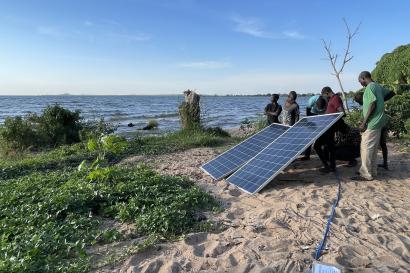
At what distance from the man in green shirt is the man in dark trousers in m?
0.63

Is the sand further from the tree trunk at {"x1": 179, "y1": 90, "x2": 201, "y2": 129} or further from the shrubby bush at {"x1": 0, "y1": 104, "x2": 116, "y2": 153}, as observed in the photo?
the shrubby bush at {"x1": 0, "y1": 104, "x2": 116, "y2": 153}

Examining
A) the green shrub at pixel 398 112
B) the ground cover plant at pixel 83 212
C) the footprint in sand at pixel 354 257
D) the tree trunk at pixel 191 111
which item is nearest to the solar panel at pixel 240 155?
the ground cover plant at pixel 83 212

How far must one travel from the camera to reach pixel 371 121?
23.4 ft

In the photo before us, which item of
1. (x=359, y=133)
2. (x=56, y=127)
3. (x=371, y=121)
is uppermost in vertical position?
(x=371, y=121)

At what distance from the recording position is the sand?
14.0 feet

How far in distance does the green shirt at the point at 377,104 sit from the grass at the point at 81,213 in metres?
3.31

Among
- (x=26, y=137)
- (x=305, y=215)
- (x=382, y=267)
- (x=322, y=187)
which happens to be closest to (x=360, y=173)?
(x=322, y=187)

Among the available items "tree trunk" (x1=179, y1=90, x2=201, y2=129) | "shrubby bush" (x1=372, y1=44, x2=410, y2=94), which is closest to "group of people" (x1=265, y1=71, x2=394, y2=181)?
"tree trunk" (x1=179, y1=90, x2=201, y2=129)

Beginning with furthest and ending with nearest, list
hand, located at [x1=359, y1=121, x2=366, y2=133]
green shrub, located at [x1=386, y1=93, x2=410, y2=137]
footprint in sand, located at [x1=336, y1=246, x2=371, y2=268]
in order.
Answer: green shrub, located at [x1=386, y1=93, x2=410, y2=137] < hand, located at [x1=359, y1=121, x2=366, y2=133] < footprint in sand, located at [x1=336, y1=246, x2=371, y2=268]

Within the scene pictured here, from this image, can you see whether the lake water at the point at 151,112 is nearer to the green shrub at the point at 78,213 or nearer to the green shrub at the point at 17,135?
the green shrub at the point at 17,135

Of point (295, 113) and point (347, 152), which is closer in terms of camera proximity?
point (347, 152)

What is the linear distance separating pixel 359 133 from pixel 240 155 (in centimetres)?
269

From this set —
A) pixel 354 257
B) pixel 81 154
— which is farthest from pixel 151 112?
pixel 354 257

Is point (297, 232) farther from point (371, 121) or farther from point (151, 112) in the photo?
point (151, 112)
